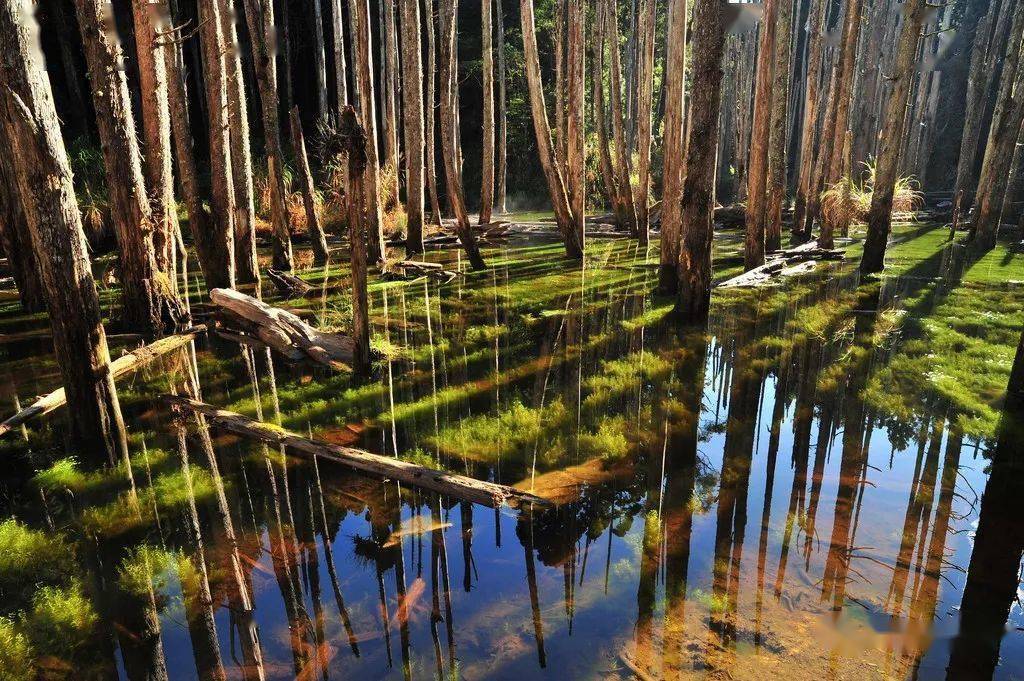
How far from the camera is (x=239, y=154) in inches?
408

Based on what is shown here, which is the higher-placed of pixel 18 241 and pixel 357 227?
pixel 357 227

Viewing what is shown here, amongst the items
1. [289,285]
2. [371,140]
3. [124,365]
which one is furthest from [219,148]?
[371,140]

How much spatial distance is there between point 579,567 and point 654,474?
4.33 ft

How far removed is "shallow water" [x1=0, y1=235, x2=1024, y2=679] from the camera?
329cm

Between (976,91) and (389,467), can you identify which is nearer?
(389,467)

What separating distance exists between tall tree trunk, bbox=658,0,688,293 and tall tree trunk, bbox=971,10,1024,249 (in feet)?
24.4

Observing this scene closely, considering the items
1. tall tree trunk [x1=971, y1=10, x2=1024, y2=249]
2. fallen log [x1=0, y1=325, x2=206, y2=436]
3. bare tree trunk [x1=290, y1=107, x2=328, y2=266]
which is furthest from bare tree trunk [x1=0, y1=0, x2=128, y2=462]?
tall tree trunk [x1=971, y1=10, x2=1024, y2=249]

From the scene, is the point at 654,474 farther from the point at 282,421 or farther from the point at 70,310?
the point at 70,310

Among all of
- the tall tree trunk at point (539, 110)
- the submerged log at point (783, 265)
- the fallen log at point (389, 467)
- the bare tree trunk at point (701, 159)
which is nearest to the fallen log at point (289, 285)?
the tall tree trunk at point (539, 110)

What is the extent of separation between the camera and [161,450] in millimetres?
5332

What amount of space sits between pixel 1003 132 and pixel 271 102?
14283 millimetres

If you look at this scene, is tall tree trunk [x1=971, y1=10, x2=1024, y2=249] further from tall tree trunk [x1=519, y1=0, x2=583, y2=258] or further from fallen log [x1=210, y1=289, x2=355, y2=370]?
fallen log [x1=210, y1=289, x2=355, y2=370]

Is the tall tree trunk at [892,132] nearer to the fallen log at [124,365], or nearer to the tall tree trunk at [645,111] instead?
the tall tree trunk at [645,111]

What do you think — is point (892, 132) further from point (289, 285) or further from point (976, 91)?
point (289, 285)
